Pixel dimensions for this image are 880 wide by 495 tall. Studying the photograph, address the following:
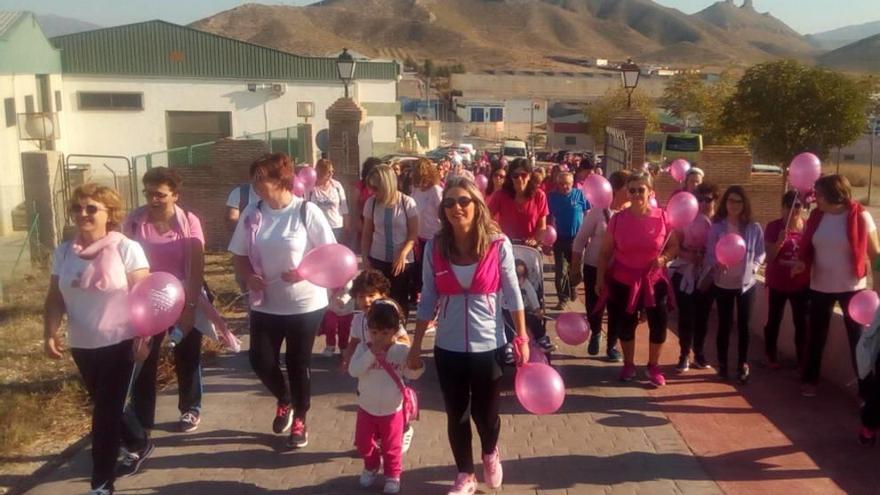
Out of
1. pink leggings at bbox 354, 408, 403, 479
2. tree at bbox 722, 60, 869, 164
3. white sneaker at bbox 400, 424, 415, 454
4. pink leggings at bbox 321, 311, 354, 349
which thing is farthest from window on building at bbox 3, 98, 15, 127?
tree at bbox 722, 60, 869, 164

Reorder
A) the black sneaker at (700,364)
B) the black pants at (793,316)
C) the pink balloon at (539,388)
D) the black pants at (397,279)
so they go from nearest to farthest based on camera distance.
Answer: the pink balloon at (539,388)
the black pants at (793,316)
the black pants at (397,279)
the black sneaker at (700,364)

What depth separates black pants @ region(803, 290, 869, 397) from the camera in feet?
20.1

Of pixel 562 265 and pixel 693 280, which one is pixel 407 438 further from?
pixel 562 265

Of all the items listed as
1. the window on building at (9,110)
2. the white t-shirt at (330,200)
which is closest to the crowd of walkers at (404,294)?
the white t-shirt at (330,200)

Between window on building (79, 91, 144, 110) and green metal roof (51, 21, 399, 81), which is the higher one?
green metal roof (51, 21, 399, 81)

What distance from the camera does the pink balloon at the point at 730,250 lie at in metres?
6.43

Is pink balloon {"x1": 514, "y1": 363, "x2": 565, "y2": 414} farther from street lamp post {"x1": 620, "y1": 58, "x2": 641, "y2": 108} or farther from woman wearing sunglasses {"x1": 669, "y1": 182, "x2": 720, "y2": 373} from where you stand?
street lamp post {"x1": 620, "y1": 58, "x2": 641, "y2": 108}

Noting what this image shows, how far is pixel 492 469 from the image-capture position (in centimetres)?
471

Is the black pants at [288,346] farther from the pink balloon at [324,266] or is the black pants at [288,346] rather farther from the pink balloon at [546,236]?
the pink balloon at [546,236]

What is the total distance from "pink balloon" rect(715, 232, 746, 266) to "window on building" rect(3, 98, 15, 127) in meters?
21.6

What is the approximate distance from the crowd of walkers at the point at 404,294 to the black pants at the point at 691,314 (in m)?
0.02

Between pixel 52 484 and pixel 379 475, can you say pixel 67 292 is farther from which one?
pixel 379 475

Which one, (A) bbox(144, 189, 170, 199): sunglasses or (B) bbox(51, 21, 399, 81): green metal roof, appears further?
(B) bbox(51, 21, 399, 81): green metal roof

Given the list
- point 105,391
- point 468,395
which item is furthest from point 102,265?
point 468,395
